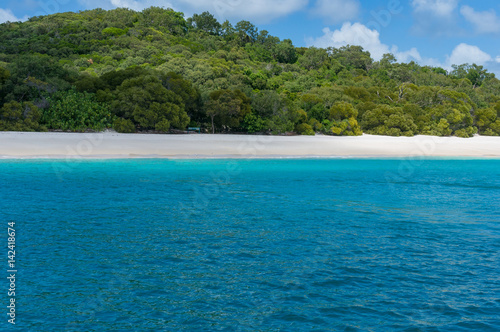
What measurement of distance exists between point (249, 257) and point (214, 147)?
25933 millimetres

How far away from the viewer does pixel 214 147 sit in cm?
3488

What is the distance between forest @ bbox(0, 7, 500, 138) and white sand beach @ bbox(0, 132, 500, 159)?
2.98 meters

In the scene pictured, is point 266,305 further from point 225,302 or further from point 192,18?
point 192,18

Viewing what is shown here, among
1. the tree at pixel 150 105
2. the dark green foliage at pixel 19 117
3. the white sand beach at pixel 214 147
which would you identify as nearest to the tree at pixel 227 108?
the white sand beach at pixel 214 147

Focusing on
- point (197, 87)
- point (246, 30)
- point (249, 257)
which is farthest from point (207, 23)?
point (249, 257)

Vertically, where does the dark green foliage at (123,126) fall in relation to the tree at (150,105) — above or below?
below

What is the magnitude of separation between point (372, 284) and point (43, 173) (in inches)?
742

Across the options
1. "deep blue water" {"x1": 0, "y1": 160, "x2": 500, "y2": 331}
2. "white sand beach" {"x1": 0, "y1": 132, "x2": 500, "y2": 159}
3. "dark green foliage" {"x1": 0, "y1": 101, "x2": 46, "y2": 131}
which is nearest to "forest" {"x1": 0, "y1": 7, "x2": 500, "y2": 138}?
"dark green foliage" {"x1": 0, "y1": 101, "x2": 46, "y2": 131}

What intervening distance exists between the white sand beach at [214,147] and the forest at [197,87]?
298cm

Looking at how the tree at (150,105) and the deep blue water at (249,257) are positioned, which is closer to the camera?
the deep blue water at (249,257)

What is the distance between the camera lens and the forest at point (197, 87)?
3759 centimetres

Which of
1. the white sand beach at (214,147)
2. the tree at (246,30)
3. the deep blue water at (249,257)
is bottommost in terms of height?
the deep blue water at (249,257)

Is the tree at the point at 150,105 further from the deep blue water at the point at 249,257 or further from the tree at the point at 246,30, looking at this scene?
the tree at the point at 246,30

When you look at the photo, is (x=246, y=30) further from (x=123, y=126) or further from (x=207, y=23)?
(x=123, y=126)
